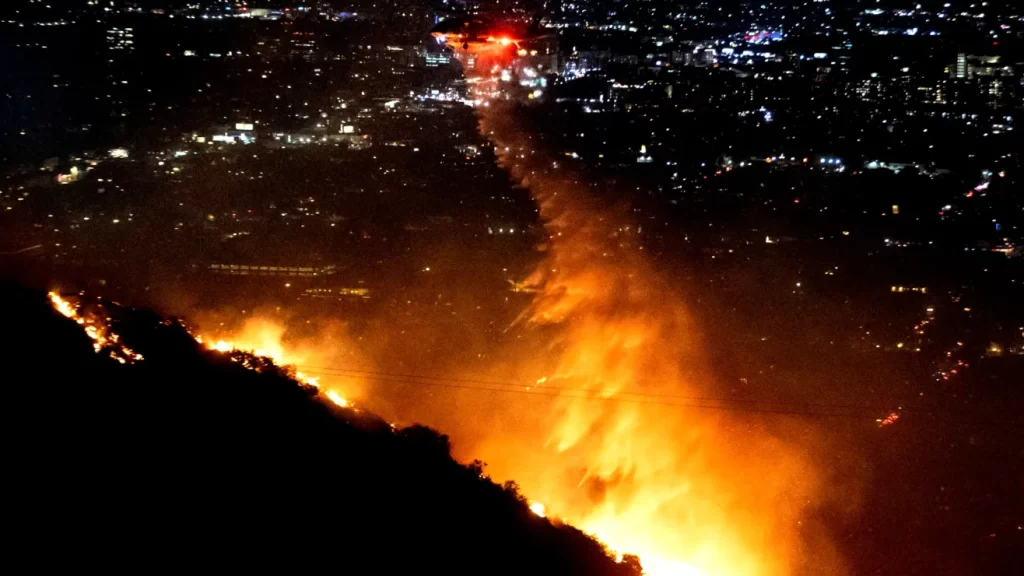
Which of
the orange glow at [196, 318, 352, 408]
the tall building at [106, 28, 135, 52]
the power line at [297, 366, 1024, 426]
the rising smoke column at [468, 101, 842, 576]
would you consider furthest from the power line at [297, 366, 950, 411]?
the tall building at [106, 28, 135, 52]

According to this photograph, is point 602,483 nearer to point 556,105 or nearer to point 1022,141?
point 556,105

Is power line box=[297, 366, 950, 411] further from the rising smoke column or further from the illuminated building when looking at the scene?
the illuminated building

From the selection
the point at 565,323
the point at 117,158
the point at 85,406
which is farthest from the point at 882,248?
the point at 117,158

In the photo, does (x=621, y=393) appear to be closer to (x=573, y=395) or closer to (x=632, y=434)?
(x=573, y=395)

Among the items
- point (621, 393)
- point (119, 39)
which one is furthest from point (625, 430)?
point (119, 39)

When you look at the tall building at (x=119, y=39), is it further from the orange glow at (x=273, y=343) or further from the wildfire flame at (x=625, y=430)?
the wildfire flame at (x=625, y=430)

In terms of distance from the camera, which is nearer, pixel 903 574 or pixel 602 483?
pixel 903 574

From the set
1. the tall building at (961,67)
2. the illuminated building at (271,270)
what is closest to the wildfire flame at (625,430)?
the illuminated building at (271,270)
